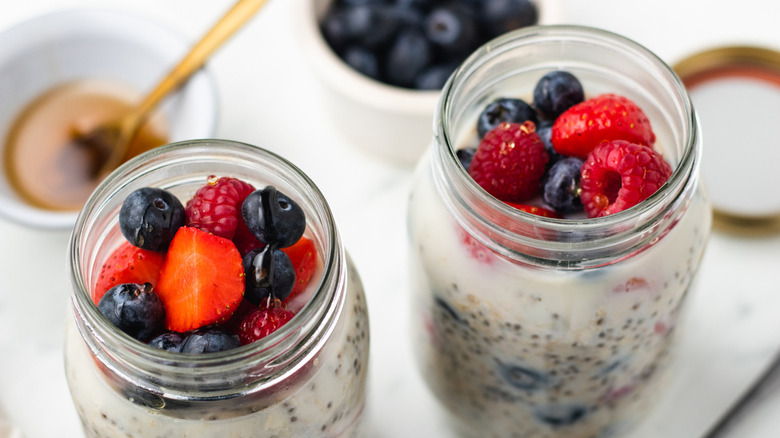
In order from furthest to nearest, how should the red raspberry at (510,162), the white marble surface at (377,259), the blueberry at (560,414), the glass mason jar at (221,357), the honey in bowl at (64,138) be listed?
the honey in bowl at (64,138) → the white marble surface at (377,259) → the blueberry at (560,414) → the red raspberry at (510,162) → the glass mason jar at (221,357)

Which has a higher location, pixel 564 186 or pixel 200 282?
pixel 564 186

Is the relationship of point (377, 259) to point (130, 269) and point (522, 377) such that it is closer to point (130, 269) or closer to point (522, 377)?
point (522, 377)

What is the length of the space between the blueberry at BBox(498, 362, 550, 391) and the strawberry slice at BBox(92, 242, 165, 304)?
362 millimetres

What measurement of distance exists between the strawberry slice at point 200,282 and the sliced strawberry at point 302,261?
0.06 m

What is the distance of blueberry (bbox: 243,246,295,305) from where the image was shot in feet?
2.27

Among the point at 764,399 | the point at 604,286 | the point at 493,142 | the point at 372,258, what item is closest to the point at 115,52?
the point at 372,258

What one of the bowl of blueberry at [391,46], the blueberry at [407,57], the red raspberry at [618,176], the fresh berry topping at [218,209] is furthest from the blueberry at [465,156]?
the blueberry at [407,57]

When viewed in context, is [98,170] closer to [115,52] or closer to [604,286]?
[115,52]


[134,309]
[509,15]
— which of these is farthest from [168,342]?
[509,15]

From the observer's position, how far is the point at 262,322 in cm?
69

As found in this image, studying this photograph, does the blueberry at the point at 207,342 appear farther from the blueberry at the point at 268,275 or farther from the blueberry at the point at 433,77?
the blueberry at the point at 433,77

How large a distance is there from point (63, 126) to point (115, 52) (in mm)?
134

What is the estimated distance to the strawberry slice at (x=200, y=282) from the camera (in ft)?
2.25

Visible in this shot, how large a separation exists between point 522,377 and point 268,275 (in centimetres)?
33
